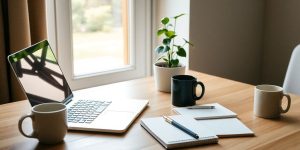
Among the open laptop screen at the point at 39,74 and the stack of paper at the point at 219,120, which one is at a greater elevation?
the open laptop screen at the point at 39,74

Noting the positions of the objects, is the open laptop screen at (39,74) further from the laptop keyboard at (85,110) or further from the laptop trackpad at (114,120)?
the laptop trackpad at (114,120)

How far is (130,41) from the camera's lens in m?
2.28

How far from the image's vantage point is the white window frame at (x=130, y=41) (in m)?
1.94

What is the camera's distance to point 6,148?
101 cm

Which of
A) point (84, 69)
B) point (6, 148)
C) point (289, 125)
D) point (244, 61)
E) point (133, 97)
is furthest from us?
point (244, 61)

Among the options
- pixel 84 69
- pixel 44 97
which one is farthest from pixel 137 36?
pixel 44 97

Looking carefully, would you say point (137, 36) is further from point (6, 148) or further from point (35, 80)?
point (6, 148)

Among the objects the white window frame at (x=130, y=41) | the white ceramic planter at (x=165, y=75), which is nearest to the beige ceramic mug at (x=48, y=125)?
the white ceramic planter at (x=165, y=75)

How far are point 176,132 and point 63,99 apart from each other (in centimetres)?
46

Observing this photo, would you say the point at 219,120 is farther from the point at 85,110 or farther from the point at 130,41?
the point at 130,41

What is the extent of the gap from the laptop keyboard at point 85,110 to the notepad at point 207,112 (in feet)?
0.82

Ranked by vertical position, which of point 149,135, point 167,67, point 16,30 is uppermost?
point 16,30

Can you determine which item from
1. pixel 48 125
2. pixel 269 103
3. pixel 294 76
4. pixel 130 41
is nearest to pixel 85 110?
pixel 48 125

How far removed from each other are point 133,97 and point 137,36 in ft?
2.86
